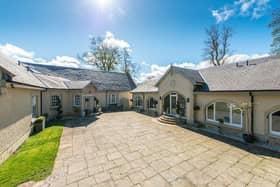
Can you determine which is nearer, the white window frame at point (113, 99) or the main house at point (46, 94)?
the main house at point (46, 94)

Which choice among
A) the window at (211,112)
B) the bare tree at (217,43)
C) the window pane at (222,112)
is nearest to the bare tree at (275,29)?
the bare tree at (217,43)

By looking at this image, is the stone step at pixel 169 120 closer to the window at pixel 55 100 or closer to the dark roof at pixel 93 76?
the dark roof at pixel 93 76

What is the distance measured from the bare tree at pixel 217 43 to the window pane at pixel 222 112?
19.7 metres

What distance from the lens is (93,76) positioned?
23703mm

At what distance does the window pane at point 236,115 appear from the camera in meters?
9.39

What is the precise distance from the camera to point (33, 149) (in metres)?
7.12

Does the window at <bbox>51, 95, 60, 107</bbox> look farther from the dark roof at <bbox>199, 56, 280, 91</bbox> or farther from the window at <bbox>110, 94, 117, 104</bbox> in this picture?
the dark roof at <bbox>199, 56, 280, 91</bbox>

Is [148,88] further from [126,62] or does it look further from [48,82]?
[126,62]

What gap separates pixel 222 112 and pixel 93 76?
20473mm

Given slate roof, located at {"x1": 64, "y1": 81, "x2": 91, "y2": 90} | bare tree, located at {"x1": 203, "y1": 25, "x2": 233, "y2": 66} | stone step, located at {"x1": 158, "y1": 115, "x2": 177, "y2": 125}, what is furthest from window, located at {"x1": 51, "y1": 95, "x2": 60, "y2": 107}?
bare tree, located at {"x1": 203, "y1": 25, "x2": 233, "y2": 66}

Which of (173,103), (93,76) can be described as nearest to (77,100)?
(93,76)

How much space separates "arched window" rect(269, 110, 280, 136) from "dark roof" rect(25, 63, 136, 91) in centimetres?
1920

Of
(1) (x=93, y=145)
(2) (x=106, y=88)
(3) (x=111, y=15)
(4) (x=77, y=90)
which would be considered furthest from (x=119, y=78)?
(1) (x=93, y=145)

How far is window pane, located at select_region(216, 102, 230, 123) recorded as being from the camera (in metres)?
10.1
